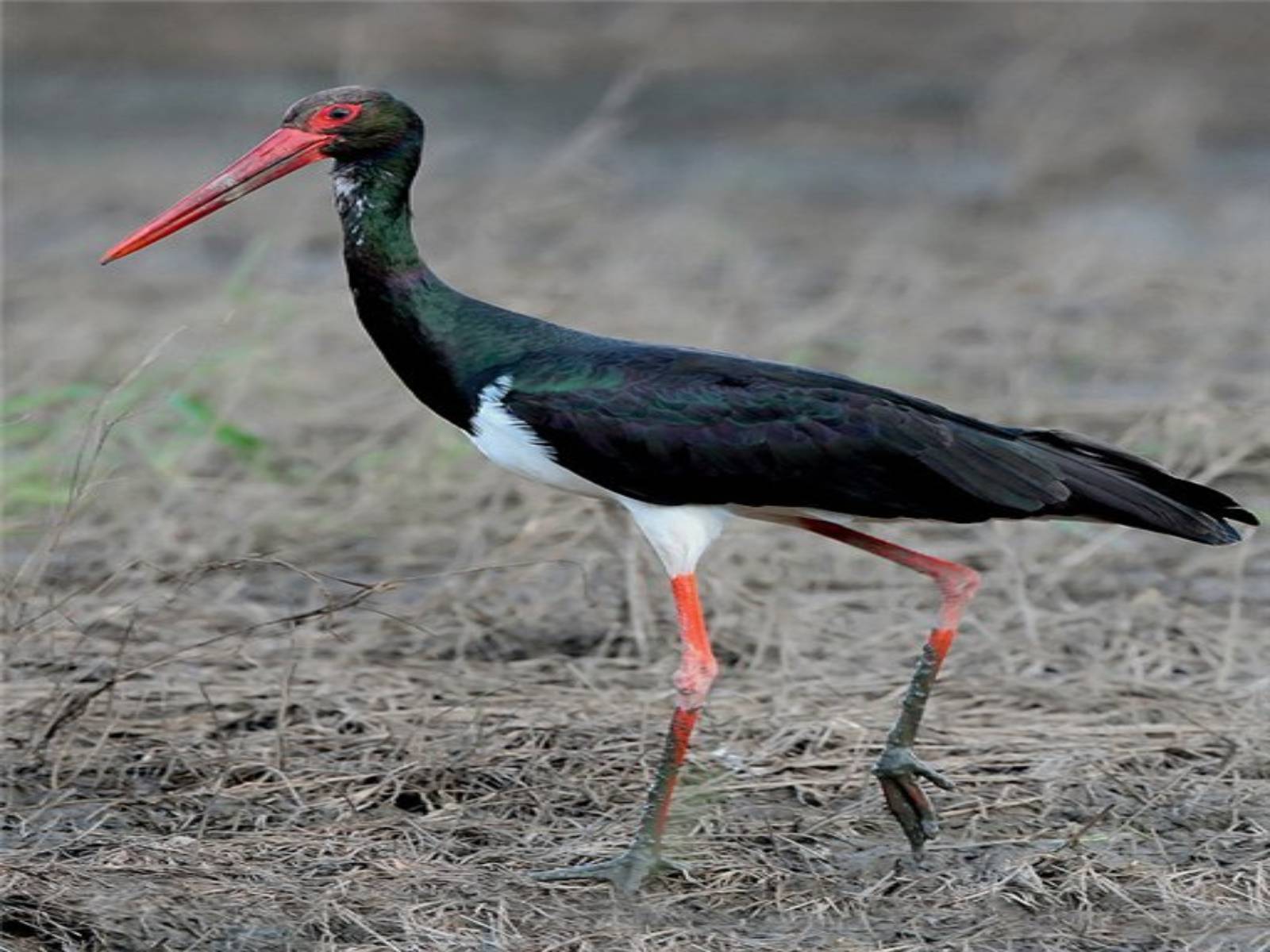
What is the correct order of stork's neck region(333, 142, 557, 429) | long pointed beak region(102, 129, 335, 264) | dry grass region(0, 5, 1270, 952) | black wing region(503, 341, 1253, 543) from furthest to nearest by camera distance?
long pointed beak region(102, 129, 335, 264) < stork's neck region(333, 142, 557, 429) < black wing region(503, 341, 1253, 543) < dry grass region(0, 5, 1270, 952)

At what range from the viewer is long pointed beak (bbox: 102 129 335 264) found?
16.0ft

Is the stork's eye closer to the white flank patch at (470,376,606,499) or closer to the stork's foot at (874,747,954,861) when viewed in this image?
the white flank patch at (470,376,606,499)

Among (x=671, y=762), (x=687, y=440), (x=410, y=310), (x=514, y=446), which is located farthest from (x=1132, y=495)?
(x=410, y=310)

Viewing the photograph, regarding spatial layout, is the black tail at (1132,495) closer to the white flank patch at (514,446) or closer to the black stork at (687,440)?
the black stork at (687,440)

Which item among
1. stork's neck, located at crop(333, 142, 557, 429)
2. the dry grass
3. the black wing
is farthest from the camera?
stork's neck, located at crop(333, 142, 557, 429)

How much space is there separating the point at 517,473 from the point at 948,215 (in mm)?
7747

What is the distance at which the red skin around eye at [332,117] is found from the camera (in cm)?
487

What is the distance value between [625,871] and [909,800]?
59cm

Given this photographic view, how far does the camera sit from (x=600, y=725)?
17.7 ft

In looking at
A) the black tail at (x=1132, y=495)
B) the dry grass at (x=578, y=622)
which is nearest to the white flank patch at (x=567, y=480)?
the dry grass at (x=578, y=622)

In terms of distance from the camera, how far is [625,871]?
4.58 metres

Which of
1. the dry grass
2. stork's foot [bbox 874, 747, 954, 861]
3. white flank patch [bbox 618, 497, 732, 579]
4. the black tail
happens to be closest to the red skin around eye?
the dry grass

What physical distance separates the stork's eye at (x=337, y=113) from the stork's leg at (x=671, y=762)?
1.18 m

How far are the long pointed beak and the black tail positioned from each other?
161 centimetres
